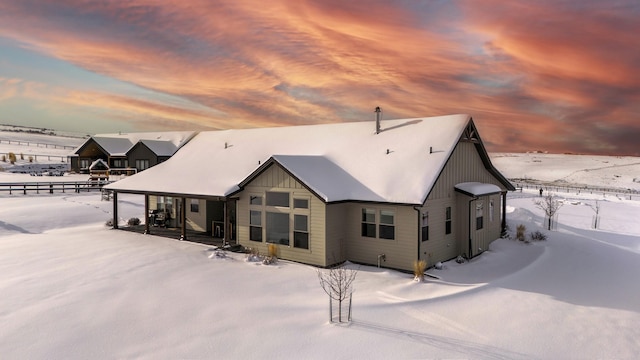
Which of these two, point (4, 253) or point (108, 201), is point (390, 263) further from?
point (108, 201)

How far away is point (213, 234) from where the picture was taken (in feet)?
76.4

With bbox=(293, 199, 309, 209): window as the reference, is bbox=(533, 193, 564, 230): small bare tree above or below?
below

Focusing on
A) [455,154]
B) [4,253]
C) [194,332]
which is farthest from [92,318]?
[455,154]

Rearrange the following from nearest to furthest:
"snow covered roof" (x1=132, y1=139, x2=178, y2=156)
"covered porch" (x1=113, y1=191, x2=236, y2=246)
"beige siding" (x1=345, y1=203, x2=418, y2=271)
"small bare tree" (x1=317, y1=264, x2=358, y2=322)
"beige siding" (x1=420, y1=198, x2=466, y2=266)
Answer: "small bare tree" (x1=317, y1=264, x2=358, y2=322) → "beige siding" (x1=345, y1=203, x2=418, y2=271) → "beige siding" (x1=420, y1=198, x2=466, y2=266) → "covered porch" (x1=113, y1=191, x2=236, y2=246) → "snow covered roof" (x1=132, y1=139, x2=178, y2=156)

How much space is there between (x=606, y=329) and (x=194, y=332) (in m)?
10.8

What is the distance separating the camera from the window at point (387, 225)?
17.3 m

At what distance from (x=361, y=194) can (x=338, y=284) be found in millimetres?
6112

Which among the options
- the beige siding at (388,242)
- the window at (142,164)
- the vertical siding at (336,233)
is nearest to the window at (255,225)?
the vertical siding at (336,233)

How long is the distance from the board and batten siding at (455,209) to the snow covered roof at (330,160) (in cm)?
101

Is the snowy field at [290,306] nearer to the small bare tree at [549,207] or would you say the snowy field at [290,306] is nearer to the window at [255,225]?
the window at [255,225]

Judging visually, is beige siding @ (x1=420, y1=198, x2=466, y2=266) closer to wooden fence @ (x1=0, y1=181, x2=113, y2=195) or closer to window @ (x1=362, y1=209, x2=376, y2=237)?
window @ (x1=362, y1=209, x2=376, y2=237)

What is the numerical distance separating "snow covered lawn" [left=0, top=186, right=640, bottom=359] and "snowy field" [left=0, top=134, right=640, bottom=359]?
44mm

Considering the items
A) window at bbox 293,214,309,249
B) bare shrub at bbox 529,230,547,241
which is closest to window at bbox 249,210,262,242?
window at bbox 293,214,309,249

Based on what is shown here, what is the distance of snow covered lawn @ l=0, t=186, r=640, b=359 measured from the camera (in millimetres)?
10266
